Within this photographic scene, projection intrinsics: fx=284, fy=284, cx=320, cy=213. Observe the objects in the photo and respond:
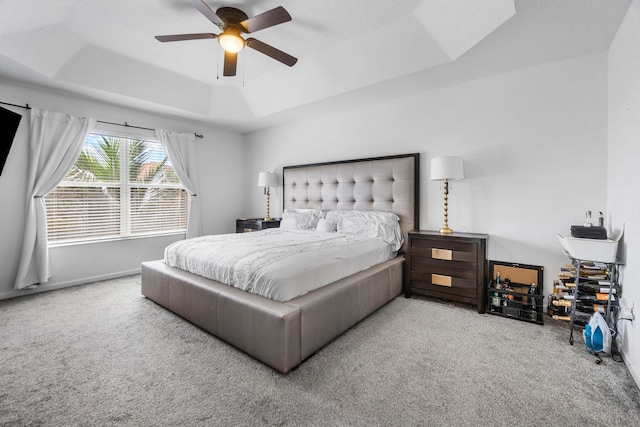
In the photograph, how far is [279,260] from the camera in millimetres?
2197

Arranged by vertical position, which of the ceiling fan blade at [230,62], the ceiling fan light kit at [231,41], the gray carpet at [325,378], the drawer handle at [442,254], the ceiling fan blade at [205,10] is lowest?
the gray carpet at [325,378]

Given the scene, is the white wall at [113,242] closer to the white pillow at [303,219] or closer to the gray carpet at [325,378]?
the gray carpet at [325,378]

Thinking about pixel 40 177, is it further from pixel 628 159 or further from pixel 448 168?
pixel 628 159

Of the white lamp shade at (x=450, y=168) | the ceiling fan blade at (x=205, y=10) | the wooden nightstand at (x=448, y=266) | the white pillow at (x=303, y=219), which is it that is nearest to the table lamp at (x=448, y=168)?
the white lamp shade at (x=450, y=168)

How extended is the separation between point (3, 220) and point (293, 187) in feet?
11.6

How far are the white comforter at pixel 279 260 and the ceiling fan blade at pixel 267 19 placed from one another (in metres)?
1.75

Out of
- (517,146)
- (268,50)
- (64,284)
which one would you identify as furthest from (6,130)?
(517,146)

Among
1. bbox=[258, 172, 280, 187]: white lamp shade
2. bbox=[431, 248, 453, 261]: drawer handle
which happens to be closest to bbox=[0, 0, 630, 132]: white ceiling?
bbox=[258, 172, 280, 187]: white lamp shade

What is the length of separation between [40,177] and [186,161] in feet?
5.91

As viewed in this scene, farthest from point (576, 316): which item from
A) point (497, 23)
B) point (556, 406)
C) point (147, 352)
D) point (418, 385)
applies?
point (147, 352)

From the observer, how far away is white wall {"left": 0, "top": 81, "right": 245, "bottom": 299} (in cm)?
326

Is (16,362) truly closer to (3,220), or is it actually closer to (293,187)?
(3,220)

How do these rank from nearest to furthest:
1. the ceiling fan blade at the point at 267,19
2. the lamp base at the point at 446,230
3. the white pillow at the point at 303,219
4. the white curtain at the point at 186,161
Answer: the ceiling fan blade at the point at 267,19
the lamp base at the point at 446,230
the white pillow at the point at 303,219
the white curtain at the point at 186,161

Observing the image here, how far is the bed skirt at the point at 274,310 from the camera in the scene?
1.84 metres
